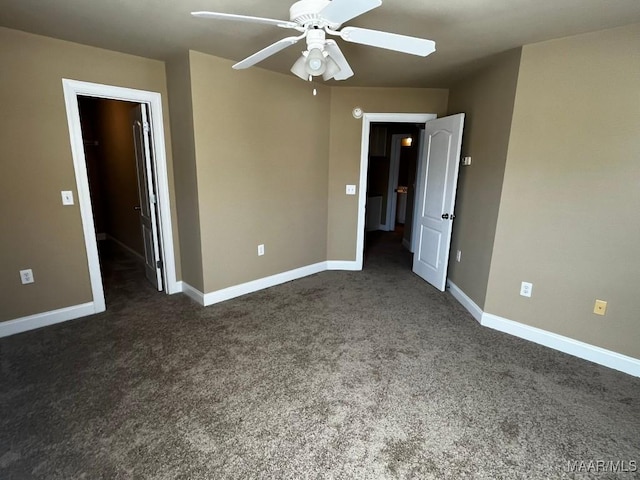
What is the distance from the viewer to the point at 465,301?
3.49 metres

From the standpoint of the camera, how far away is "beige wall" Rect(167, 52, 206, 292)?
3049 millimetres

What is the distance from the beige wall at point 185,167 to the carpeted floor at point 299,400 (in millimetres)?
565

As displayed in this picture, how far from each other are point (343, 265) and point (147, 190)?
2.58 meters

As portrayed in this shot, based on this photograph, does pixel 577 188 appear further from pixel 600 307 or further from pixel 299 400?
pixel 299 400

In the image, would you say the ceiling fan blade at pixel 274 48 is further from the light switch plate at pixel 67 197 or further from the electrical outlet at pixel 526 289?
the electrical outlet at pixel 526 289

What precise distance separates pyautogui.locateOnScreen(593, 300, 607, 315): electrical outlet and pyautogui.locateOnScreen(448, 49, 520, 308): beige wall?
0.79 m

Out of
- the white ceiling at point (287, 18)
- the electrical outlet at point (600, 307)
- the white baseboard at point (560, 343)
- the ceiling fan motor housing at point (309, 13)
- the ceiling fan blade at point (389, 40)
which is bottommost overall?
the white baseboard at point (560, 343)

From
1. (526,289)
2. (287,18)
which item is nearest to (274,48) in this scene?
(287,18)

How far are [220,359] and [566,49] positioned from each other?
3.44 m

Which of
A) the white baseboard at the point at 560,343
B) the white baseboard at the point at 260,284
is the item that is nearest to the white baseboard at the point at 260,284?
the white baseboard at the point at 260,284

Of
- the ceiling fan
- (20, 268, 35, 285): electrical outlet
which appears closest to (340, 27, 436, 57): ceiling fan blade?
the ceiling fan

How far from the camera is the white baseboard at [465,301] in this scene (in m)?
3.20

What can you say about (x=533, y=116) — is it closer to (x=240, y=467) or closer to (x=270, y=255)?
(x=270, y=255)

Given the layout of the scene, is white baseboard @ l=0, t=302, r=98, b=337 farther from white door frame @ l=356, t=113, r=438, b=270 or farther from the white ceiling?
white door frame @ l=356, t=113, r=438, b=270
